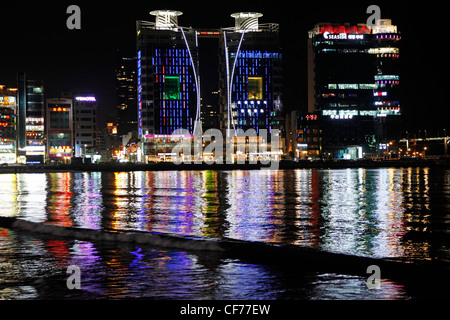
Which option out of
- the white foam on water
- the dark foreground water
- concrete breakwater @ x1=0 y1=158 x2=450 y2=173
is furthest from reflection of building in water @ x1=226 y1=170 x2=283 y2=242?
concrete breakwater @ x1=0 y1=158 x2=450 y2=173

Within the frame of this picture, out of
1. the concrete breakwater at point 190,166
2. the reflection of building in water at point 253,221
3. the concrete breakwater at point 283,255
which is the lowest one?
the concrete breakwater at point 190,166

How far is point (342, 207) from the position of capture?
1261 inches

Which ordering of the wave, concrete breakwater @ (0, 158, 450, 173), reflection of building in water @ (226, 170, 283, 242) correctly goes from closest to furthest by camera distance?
the wave < reflection of building in water @ (226, 170, 283, 242) < concrete breakwater @ (0, 158, 450, 173)

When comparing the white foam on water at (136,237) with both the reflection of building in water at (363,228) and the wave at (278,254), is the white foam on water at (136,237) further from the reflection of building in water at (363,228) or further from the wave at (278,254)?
the reflection of building in water at (363,228)

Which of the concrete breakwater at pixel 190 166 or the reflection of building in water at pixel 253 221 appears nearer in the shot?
the reflection of building in water at pixel 253 221

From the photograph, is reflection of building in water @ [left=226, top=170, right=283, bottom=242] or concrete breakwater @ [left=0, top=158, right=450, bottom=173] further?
concrete breakwater @ [left=0, top=158, right=450, bottom=173]

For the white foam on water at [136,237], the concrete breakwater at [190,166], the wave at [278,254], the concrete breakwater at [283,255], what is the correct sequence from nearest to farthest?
the concrete breakwater at [283,255]
the wave at [278,254]
the white foam on water at [136,237]
the concrete breakwater at [190,166]

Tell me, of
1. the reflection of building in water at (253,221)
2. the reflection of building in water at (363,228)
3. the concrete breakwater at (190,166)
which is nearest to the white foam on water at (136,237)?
the reflection of building in water at (253,221)

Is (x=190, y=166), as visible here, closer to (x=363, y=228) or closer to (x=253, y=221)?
(x=253, y=221)

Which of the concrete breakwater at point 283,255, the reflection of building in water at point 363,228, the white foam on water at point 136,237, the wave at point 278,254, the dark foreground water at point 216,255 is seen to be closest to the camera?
the dark foreground water at point 216,255

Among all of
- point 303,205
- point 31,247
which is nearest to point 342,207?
point 303,205

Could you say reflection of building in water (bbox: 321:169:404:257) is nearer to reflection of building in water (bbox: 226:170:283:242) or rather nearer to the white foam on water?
reflection of building in water (bbox: 226:170:283:242)

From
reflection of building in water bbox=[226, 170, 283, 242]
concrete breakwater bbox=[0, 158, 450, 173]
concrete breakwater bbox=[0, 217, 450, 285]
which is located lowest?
concrete breakwater bbox=[0, 158, 450, 173]
